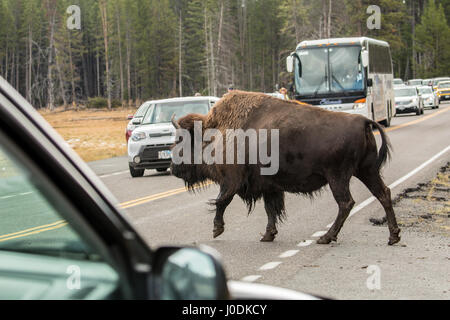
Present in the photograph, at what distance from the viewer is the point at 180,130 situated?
8750 millimetres

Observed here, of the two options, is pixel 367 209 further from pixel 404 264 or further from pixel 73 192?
pixel 73 192

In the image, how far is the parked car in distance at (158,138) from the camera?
615 inches

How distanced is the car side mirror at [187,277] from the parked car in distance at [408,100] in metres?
39.9

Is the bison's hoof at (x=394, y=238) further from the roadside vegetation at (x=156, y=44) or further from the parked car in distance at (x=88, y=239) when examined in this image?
the roadside vegetation at (x=156, y=44)

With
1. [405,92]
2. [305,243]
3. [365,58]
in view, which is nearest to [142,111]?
[305,243]

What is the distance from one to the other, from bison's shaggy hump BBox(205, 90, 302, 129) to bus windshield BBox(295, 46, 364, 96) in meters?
17.0

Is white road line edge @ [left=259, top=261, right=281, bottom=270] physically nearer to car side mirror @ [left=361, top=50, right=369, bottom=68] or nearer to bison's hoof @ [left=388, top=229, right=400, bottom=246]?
bison's hoof @ [left=388, top=229, right=400, bottom=246]

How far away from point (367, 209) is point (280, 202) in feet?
9.17

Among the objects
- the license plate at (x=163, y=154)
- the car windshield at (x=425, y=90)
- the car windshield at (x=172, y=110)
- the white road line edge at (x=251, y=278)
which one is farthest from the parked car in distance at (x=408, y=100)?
the white road line edge at (x=251, y=278)

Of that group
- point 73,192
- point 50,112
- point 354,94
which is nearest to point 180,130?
point 73,192

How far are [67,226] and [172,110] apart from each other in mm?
14553

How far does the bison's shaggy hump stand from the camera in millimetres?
8328

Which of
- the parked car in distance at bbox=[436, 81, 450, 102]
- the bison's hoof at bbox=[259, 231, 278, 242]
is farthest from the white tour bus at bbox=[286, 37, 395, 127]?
the parked car in distance at bbox=[436, 81, 450, 102]
